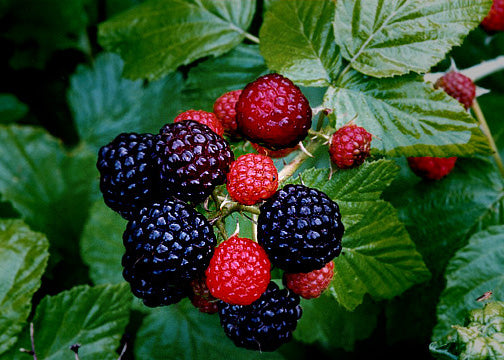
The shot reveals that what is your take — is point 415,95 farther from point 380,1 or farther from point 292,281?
point 292,281

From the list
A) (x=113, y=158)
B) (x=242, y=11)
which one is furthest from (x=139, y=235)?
(x=242, y=11)

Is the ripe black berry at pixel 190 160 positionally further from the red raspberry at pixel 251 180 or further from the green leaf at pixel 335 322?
the green leaf at pixel 335 322

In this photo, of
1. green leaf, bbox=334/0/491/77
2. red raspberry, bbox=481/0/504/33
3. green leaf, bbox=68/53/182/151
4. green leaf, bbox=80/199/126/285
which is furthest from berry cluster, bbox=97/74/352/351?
green leaf, bbox=68/53/182/151

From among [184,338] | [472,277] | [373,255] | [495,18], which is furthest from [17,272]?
[495,18]

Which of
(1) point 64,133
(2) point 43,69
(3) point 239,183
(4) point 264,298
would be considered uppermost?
(3) point 239,183

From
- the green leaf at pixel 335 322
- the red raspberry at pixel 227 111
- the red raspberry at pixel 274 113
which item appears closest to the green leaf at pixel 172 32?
the red raspberry at pixel 227 111

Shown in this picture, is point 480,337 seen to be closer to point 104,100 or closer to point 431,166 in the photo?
point 431,166
